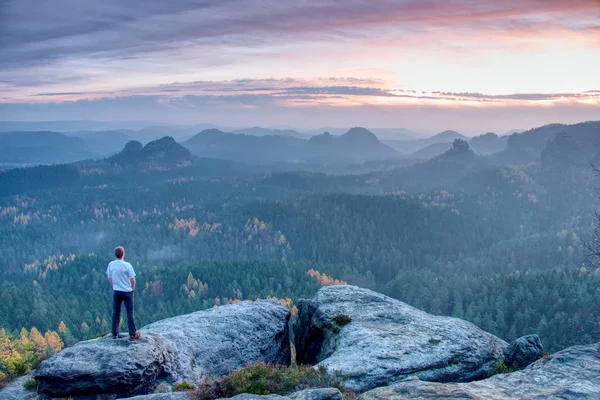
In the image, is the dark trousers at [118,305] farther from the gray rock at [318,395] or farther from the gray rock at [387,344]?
the gray rock at [387,344]

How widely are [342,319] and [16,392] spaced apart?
79.7 feet

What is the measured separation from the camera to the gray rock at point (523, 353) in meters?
30.1

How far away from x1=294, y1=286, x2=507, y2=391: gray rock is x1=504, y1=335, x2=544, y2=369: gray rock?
3.93 ft

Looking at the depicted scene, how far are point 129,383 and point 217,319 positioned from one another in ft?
41.1

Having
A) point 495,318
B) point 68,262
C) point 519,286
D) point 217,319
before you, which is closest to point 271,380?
point 217,319

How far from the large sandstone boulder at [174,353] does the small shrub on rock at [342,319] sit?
19.4ft

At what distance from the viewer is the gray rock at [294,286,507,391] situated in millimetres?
28547

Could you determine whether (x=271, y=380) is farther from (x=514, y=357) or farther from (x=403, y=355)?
(x=514, y=357)

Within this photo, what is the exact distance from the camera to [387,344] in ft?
104

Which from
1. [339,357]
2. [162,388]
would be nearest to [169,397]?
[162,388]

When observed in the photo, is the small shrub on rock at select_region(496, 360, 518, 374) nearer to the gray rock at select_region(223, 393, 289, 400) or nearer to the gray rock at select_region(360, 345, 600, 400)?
the gray rock at select_region(360, 345, 600, 400)

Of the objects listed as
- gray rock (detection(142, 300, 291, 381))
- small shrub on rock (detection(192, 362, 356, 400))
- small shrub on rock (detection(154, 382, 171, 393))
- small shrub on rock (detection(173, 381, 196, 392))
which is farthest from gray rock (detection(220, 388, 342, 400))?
gray rock (detection(142, 300, 291, 381))

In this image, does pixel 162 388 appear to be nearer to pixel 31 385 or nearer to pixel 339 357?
pixel 31 385

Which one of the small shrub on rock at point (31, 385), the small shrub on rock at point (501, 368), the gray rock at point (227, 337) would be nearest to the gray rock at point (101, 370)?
the small shrub on rock at point (31, 385)
